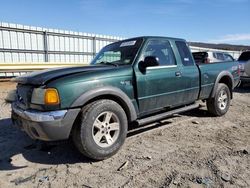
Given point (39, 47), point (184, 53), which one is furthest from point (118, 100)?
point (39, 47)

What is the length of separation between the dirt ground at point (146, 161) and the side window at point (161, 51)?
1391 millimetres

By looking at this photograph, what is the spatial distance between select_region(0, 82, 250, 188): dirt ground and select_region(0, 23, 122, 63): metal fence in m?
8.20

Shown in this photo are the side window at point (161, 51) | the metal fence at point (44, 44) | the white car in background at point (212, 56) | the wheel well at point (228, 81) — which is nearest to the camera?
the side window at point (161, 51)

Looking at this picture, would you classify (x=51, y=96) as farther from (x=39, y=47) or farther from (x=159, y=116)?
(x=39, y=47)

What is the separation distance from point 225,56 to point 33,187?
679cm

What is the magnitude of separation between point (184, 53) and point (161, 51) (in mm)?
679

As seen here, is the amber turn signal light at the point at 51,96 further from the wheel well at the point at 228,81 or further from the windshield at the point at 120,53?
the wheel well at the point at 228,81

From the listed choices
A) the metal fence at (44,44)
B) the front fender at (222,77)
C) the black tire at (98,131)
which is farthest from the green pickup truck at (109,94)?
the metal fence at (44,44)

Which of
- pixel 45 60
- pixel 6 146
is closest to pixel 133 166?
pixel 6 146

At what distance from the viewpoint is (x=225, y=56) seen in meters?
7.73

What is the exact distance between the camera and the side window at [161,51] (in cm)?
451

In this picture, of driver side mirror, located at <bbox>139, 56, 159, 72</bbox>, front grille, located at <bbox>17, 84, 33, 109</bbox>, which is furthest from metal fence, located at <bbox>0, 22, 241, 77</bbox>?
driver side mirror, located at <bbox>139, 56, 159, 72</bbox>

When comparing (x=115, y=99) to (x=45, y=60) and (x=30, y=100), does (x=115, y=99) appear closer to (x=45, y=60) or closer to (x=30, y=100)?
→ (x=30, y=100)

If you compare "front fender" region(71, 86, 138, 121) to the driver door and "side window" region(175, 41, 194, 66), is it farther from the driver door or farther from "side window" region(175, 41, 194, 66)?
"side window" region(175, 41, 194, 66)
